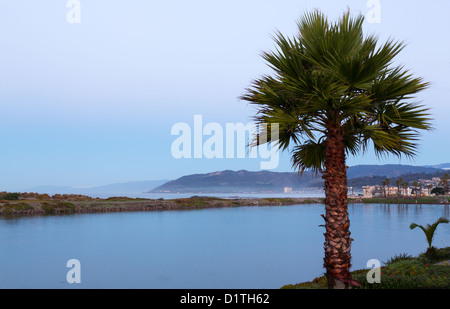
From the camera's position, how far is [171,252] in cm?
4369

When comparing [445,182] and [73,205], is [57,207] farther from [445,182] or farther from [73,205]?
[445,182]

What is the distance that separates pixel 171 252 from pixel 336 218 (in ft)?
115

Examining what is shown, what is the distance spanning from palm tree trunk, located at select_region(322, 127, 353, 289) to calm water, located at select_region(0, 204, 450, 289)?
17.3 meters

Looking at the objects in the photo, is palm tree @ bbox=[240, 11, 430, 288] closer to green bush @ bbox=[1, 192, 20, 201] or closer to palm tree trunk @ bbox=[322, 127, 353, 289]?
palm tree trunk @ bbox=[322, 127, 353, 289]

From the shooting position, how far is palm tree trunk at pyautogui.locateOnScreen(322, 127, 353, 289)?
1099 centimetres

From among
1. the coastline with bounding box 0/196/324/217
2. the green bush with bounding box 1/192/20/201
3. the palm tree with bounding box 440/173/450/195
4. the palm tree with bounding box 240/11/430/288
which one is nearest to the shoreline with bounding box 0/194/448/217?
the coastline with bounding box 0/196/324/217

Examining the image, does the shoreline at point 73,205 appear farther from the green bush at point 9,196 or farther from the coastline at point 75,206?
the green bush at point 9,196

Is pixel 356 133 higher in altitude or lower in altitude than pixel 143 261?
higher

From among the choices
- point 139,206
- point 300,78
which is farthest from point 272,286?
point 139,206

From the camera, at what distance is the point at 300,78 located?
36.3 ft

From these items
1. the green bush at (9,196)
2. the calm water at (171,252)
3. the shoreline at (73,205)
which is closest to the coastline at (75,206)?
the shoreline at (73,205)
